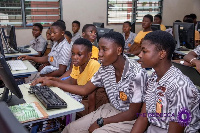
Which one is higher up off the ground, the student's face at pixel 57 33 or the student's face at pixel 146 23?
the student's face at pixel 146 23

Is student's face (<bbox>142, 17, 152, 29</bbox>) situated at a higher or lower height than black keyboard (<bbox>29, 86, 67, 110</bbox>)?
higher

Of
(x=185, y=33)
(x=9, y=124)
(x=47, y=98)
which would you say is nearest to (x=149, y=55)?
(x=47, y=98)

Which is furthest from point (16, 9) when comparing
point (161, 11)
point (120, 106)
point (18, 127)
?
point (18, 127)

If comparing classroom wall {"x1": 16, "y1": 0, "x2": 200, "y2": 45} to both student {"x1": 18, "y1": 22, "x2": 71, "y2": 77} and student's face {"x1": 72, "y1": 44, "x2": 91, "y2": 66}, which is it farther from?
student's face {"x1": 72, "y1": 44, "x2": 91, "y2": 66}

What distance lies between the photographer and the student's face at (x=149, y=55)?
137 centimetres

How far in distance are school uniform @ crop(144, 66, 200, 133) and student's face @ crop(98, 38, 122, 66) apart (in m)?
0.36

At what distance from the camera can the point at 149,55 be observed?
4.56ft

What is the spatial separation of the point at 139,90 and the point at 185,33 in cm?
267

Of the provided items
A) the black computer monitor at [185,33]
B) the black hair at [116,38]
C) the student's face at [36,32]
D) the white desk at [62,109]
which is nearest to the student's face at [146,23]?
the black computer monitor at [185,33]

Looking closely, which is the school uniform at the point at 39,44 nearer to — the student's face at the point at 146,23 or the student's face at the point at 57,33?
the student's face at the point at 57,33

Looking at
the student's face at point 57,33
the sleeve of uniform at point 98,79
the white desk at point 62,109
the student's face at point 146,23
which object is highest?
the student's face at point 146,23

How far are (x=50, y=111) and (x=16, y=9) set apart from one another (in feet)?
16.2

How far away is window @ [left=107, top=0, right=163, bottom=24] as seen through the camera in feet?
21.8

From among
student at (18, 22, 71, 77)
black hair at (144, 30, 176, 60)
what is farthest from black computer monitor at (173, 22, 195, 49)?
black hair at (144, 30, 176, 60)
